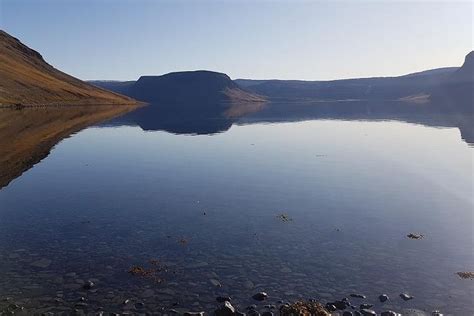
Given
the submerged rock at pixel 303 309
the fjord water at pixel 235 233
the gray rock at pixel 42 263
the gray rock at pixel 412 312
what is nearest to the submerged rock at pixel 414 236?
the fjord water at pixel 235 233

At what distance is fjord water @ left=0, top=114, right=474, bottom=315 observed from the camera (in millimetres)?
19172

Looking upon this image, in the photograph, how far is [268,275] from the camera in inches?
821

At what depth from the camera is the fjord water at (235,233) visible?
19172mm

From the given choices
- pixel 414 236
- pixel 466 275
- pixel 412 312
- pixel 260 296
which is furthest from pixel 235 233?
pixel 466 275

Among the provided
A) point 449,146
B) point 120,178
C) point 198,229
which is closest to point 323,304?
point 198,229

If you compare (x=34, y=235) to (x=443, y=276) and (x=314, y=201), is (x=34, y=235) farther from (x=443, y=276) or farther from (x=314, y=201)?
(x=443, y=276)

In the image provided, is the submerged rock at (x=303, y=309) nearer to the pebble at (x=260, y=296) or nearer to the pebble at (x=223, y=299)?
the pebble at (x=260, y=296)

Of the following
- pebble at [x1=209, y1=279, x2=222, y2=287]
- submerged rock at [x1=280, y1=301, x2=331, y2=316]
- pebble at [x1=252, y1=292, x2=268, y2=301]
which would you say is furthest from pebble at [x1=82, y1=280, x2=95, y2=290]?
submerged rock at [x1=280, y1=301, x2=331, y2=316]

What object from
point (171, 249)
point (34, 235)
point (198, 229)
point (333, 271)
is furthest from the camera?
point (198, 229)

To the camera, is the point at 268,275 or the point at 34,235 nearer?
the point at 268,275

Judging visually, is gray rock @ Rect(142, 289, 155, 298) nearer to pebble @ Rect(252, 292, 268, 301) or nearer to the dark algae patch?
pebble @ Rect(252, 292, 268, 301)

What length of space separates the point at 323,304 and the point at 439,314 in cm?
467

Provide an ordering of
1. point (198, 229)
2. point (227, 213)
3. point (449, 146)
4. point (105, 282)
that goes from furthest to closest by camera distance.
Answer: point (449, 146) → point (227, 213) → point (198, 229) → point (105, 282)

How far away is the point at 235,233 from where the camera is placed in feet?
88.2
